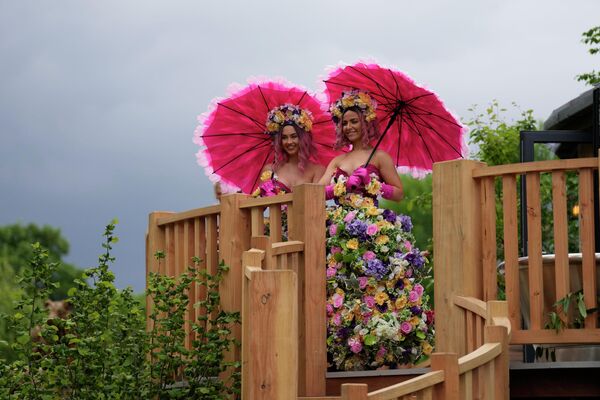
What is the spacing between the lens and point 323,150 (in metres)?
9.09

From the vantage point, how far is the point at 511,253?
6.62m

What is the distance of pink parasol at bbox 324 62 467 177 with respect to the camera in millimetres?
8633

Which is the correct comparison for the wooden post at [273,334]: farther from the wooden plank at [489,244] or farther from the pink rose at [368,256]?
the pink rose at [368,256]

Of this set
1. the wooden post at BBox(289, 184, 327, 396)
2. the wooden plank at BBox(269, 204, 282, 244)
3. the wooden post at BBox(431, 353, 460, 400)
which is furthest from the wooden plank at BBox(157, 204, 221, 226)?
the wooden post at BBox(431, 353, 460, 400)

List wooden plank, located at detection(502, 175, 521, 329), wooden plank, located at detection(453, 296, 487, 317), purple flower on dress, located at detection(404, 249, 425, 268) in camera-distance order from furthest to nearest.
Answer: purple flower on dress, located at detection(404, 249, 425, 268)
wooden plank, located at detection(502, 175, 521, 329)
wooden plank, located at detection(453, 296, 487, 317)

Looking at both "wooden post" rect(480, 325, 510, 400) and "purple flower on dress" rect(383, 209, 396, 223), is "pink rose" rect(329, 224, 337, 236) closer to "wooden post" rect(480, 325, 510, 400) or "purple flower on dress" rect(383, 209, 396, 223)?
"purple flower on dress" rect(383, 209, 396, 223)

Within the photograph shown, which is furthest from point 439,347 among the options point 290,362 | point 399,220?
point 290,362

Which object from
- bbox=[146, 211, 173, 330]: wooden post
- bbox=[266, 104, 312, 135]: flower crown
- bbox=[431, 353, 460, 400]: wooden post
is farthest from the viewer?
bbox=[146, 211, 173, 330]: wooden post

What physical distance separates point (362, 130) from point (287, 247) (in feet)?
5.60

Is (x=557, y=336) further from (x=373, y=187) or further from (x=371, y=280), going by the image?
(x=373, y=187)

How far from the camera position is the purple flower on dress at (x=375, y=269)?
767 cm

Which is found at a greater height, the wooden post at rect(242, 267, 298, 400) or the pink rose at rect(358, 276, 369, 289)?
the pink rose at rect(358, 276, 369, 289)

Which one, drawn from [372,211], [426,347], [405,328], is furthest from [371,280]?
[426,347]

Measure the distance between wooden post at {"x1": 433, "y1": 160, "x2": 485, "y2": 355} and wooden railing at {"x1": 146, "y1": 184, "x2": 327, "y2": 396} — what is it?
2.46 feet
